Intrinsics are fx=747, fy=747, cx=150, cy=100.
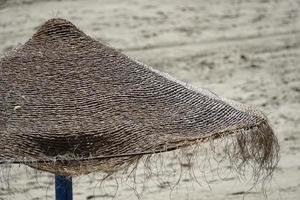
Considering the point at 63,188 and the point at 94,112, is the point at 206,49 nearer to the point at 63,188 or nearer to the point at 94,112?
the point at 63,188

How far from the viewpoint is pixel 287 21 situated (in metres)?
11.9

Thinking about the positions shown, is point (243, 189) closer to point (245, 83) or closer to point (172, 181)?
point (172, 181)

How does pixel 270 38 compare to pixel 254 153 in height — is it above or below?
above

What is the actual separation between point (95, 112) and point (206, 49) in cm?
749

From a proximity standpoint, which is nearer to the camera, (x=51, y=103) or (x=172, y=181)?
(x=51, y=103)

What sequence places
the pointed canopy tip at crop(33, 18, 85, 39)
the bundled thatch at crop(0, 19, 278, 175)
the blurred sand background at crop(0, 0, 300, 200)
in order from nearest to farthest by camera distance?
the bundled thatch at crop(0, 19, 278, 175), the pointed canopy tip at crop(33, 18, 85, 39), the blurred sand background at crop(0, 0, 300, 200)

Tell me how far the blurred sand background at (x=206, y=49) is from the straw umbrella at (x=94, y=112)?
3.28 m

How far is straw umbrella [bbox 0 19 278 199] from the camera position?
3533 millimetres

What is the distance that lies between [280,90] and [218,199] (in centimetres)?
300

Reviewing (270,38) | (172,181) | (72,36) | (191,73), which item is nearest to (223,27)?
(270,38)

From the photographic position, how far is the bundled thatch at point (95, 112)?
11.6ft

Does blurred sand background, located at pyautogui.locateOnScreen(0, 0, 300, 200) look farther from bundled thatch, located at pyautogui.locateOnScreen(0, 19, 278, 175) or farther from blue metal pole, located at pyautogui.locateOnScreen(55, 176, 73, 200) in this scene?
bundled thatch, located at pyautogui.locateOnScreen(0, 19, 278, 175)

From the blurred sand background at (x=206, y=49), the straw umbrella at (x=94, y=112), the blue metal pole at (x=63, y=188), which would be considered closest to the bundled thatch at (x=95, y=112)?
the straw umbrella at (x=94, y=112)

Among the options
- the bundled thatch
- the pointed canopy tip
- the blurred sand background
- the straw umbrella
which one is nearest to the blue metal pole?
the straw umbrella
